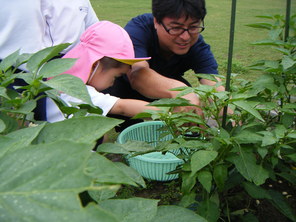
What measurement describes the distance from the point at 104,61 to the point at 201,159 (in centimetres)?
106

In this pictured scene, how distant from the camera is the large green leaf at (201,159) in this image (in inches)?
25.9

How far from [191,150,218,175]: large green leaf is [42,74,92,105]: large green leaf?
0.27 m

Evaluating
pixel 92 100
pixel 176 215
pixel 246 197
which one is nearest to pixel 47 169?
pixel 176 215

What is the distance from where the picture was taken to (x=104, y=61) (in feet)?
5.30

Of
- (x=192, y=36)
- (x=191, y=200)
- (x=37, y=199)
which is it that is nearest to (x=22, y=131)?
(x=37, y=199)

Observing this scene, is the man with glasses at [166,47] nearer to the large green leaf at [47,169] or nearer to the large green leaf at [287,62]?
the large green leaf at [287,62]

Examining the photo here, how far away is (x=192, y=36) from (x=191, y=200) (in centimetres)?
109

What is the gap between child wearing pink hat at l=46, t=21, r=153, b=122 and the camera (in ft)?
4.95

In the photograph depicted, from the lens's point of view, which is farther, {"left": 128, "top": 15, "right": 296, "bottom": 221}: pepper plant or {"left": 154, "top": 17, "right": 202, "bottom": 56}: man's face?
{"left": 154, "top": 17, "right": 202, "bottom": 56}: man's face

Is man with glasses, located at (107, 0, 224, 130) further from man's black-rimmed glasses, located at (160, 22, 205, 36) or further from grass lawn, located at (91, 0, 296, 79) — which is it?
Result: grass lawn, located at (91, 0, 296, 79)

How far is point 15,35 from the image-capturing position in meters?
1.37

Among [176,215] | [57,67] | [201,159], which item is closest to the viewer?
[176,215]

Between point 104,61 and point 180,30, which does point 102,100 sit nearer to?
point 104,61

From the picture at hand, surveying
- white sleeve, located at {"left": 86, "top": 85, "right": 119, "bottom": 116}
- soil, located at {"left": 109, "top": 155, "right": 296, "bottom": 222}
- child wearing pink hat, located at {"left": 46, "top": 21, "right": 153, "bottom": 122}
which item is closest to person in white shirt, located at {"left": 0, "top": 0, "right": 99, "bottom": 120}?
child wearing pink hat, located at {"left": 46, "top": 21, "right": 153, "bottom": 122}
